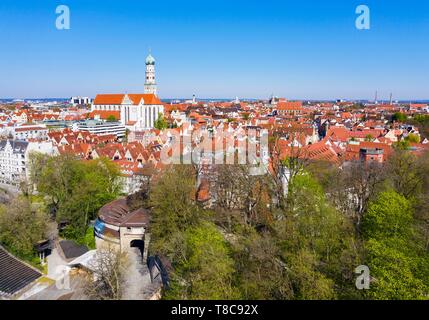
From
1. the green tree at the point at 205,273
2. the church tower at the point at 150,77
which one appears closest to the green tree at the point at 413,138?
the green tree at the point at 205,273

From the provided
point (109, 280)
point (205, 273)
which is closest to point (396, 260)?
point (205, 273)

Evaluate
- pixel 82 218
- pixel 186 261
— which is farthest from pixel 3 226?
pixel 186 261

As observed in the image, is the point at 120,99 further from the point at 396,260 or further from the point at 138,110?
the point at 396,260

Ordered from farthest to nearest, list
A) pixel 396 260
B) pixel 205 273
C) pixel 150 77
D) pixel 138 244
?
1. pixel 150 77
2. pixel 138 244
3. pixel 205 273
4. pixel 396 260

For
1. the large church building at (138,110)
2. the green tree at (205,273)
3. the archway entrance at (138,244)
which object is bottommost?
the archway entrance at (138,244)

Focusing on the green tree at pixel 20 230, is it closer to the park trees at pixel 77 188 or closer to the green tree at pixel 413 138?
the park trees at pixel 77 188

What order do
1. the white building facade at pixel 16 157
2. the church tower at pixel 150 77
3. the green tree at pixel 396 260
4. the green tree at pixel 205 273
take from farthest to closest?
the church tower at pixel 150 77, the white building facade at pixel 16 157, the green tree at pixel 205 273, the green tree at pixel 396 260

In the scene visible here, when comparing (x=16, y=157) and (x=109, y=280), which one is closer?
(x=109, y=280)
